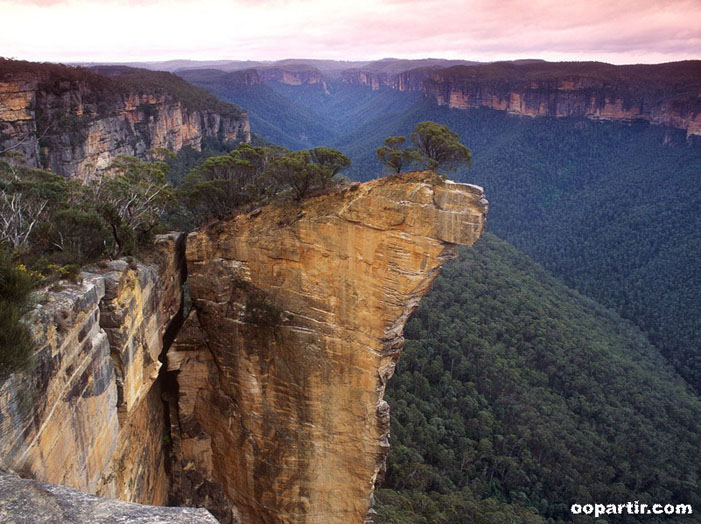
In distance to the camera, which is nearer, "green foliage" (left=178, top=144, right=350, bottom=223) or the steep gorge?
the steep gorge

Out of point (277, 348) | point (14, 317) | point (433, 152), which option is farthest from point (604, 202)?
point (14, 317)

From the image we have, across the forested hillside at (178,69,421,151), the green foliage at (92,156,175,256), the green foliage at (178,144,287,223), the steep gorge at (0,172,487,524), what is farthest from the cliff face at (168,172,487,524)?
the forested hillside at (178,69,421,151)

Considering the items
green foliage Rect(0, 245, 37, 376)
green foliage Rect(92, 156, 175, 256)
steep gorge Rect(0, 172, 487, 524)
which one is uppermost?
green foliage Rect(92, 156, 175, 256)

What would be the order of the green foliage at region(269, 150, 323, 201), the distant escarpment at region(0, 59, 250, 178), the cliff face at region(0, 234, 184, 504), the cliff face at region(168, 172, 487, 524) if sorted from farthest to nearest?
the distant escarpment at region(0, 59, 250, 178) → the green foliage at region(269, 150, 323, 201) → the cliff face at region(168, 172, 487, 524) → the cliff face at region(0, 234, 184, 504)

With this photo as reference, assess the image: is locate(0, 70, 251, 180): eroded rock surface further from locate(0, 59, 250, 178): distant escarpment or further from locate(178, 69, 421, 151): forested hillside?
locate(178, 69, 421, 151): forested hillside

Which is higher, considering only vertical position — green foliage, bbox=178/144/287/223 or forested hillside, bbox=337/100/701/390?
green foliage, bbox=178/144/287/223

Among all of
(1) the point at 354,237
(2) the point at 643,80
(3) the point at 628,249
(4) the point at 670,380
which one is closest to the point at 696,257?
(3) the point at 628,249

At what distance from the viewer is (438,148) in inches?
616

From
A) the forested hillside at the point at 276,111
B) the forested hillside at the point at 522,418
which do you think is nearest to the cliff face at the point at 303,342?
the forested hillside at the point at 522,418

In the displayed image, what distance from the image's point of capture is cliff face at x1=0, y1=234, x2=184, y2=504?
313 inches

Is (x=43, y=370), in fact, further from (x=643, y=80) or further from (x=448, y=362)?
(x=643, y=80)

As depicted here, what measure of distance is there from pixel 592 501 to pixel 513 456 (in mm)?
4876

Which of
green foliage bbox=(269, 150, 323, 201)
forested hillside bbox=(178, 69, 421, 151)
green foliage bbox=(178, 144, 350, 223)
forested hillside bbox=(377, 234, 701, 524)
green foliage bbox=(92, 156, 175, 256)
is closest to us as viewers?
green foliage bbox=(92, 156, 175, 256)

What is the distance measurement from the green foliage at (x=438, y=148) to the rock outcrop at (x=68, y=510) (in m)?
12.4
